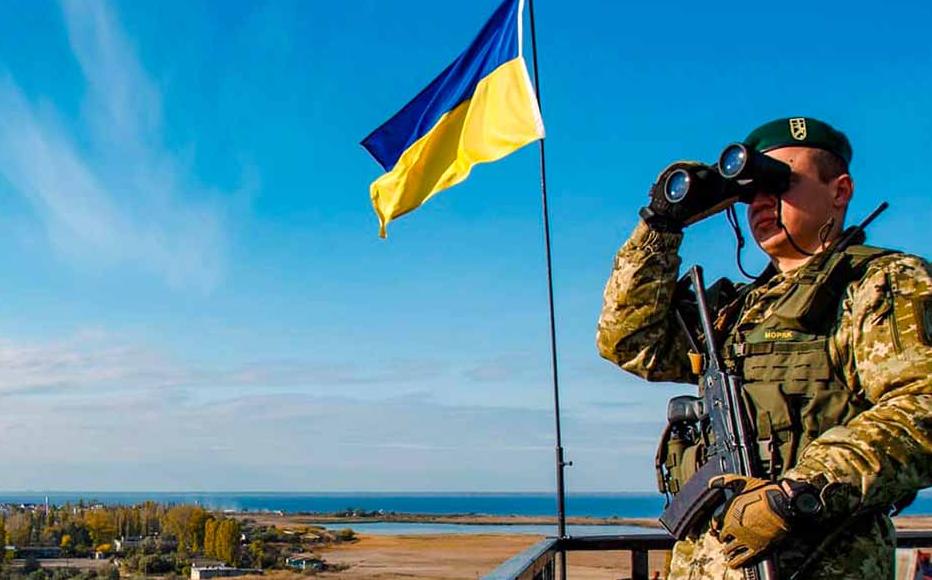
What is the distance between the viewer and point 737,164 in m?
1.91


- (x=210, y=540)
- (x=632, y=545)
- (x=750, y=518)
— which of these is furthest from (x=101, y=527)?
(x=750, y=518)

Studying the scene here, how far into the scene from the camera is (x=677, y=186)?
201 cm

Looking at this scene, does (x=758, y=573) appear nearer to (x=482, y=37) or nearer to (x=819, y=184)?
(x=819, y=184)

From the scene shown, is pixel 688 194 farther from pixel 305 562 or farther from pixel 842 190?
pixel 305 562

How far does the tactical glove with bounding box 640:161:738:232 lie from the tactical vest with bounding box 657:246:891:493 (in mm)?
254

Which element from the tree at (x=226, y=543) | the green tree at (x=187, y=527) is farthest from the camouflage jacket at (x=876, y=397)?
the green tree at (x=187, y=527)

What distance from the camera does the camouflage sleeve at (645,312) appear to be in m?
2.15

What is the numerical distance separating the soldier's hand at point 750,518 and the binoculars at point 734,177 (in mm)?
658

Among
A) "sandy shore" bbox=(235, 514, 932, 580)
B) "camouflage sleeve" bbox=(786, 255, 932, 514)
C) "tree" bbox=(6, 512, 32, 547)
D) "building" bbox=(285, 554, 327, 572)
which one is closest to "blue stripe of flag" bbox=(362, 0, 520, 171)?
"camouflage sleeve" bbox=(786, 255, 932, 514)

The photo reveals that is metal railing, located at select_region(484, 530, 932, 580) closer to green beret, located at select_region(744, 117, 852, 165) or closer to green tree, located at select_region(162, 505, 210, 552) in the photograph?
green beret, located at select_region(744, 117, 852, 165)

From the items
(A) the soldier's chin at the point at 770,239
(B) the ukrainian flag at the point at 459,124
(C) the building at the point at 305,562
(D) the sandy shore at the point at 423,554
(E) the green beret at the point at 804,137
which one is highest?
(B) the ukrainian flag at the point at 459,124

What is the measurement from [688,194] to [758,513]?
748 millimetres

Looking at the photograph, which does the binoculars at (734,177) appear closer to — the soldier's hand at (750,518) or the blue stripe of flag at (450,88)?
the soldier's hand at (750,518)

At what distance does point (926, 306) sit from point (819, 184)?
16.8 inches
